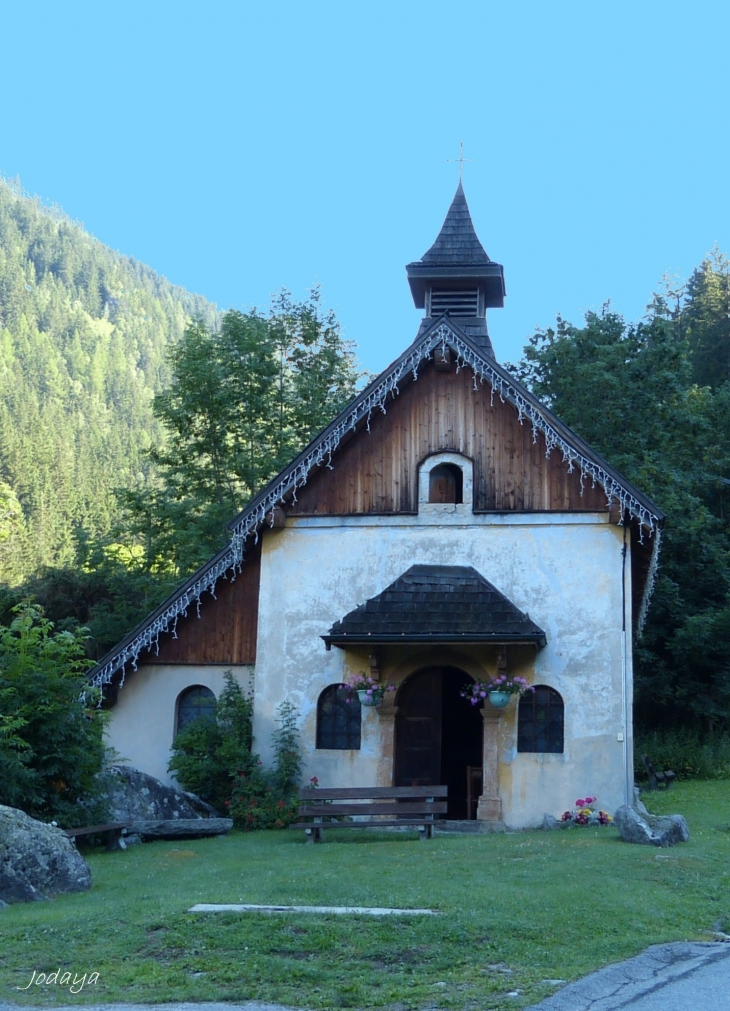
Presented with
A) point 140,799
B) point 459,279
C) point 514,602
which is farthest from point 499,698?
point 459,279

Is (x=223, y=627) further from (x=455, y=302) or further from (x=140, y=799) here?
(x=455, y=302)

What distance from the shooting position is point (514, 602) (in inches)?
827

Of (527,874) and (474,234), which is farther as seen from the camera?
(474,234)

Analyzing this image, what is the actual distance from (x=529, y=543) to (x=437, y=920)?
1154cm

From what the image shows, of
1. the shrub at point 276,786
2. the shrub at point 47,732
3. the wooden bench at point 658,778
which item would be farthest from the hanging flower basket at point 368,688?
the wooden bench at point 658,778

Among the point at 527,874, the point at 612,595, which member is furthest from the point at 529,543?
the point at 527,874

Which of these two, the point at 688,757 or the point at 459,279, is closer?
the point at 459,279

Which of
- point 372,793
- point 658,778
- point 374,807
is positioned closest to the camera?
point 372,793

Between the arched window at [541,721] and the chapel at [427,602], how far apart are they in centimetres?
2

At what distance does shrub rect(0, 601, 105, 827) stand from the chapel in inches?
183

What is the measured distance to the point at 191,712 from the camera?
22.9 meters

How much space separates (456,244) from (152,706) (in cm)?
1233

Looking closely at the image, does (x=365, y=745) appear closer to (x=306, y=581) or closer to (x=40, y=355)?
(x=306, y=581)

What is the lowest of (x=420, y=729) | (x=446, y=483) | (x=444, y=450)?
(x=420, y=729)
